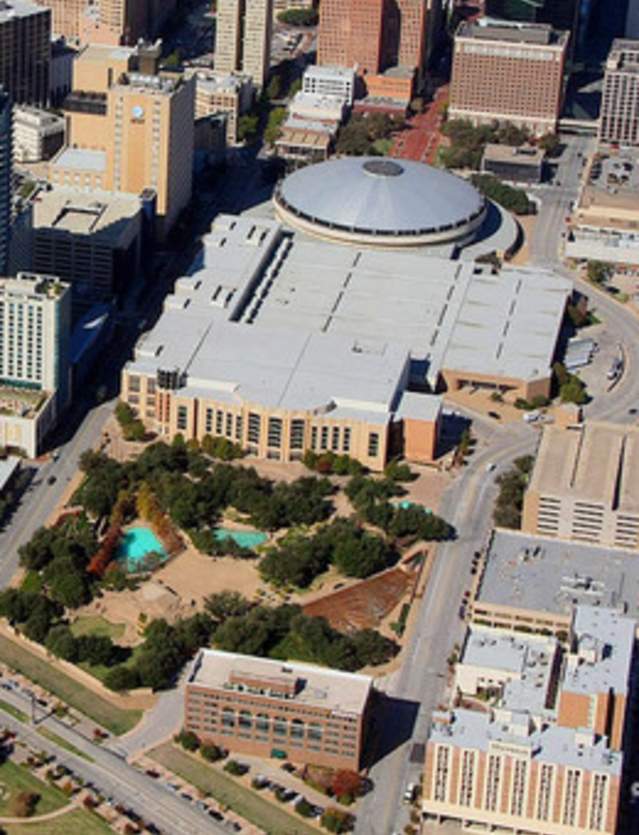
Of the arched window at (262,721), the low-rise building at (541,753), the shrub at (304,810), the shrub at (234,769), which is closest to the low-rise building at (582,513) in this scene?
the low-rise building at (541,753)

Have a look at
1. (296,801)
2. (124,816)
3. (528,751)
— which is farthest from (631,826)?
(124,816)

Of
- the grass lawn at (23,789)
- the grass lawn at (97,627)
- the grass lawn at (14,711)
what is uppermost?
the grass lawn at (97,627)

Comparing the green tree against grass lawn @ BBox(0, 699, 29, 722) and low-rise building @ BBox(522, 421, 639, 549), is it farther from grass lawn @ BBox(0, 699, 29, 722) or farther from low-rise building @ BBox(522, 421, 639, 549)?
low-rise building @ BBox(522, 421, 639, 549)

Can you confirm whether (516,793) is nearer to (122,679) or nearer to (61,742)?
(122,679)

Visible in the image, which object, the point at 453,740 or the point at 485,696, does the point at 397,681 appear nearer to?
the point at 485,696

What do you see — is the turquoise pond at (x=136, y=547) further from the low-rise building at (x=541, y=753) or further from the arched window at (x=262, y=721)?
the low-rise building at (x=541, y=753)

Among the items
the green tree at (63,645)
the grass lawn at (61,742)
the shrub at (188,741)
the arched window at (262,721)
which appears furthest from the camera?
the green tree at (63,645)
